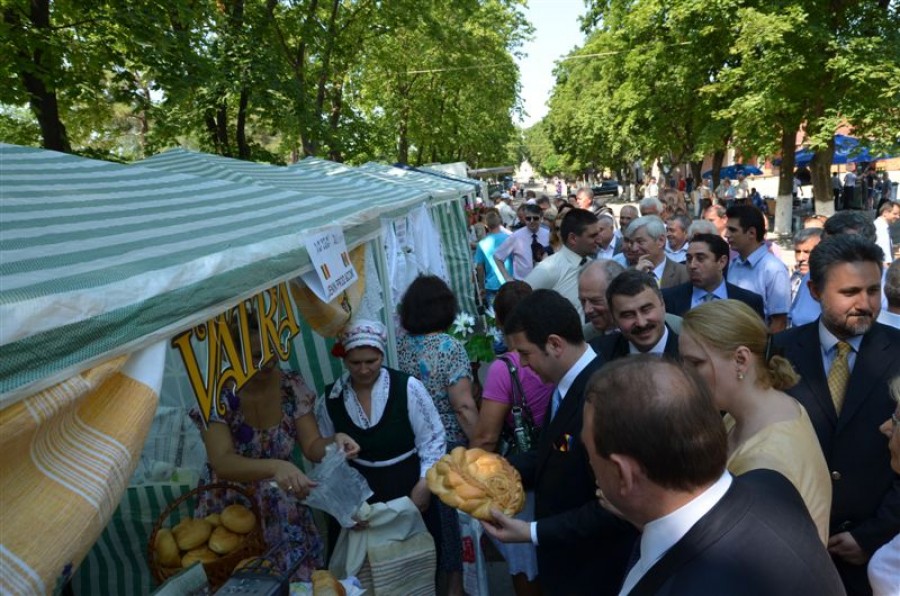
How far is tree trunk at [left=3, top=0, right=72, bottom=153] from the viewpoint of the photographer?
649 centimetres

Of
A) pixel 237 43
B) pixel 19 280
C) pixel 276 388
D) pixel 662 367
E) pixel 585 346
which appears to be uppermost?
pixel 237 43

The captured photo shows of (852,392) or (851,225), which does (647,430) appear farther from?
(851,225)

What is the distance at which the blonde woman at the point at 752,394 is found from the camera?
1886 mm

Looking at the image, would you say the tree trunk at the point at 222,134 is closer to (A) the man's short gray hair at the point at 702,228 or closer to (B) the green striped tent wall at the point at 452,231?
(B) the green striped tent wall at the point at 452,231

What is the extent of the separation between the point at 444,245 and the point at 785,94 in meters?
8.02

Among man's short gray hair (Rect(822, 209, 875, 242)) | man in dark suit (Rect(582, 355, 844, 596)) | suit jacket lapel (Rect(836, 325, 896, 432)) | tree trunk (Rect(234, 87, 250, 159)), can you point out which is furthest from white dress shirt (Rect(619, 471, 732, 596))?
tree trunk (Rect(234, 87, 250, 159))

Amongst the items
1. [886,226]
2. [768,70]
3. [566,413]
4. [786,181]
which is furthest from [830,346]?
[786,181]

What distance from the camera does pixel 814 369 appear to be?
2771mm

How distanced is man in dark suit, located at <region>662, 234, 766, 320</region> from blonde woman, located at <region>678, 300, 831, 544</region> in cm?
235

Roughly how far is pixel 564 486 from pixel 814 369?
4.19ft

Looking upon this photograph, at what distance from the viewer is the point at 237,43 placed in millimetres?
9281

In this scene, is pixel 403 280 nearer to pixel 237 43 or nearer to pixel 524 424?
pixel 524 424

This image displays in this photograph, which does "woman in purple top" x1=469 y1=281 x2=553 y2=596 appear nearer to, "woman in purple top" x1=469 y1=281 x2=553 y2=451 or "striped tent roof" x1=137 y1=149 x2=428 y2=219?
"woman in purple top" x1=469 y1=281 x2=553 y2=451

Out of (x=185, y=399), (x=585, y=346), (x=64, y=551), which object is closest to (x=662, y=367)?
(x=585, y=346)
